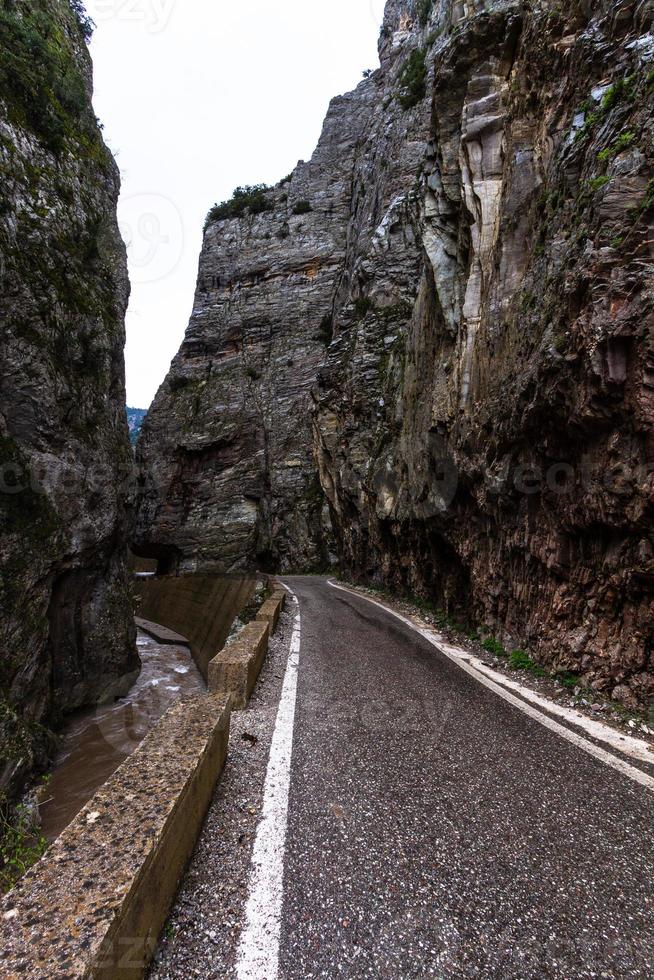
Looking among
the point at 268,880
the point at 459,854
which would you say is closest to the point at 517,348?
the point at 459,854

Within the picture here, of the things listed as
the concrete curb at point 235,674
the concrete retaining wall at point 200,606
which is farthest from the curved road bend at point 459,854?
the concrete retaining wall at point 200,606

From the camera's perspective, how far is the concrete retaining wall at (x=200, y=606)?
1608 centimetres

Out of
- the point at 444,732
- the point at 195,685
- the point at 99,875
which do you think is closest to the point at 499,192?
the point at 444,732

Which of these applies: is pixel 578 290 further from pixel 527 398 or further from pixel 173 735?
pixel 173 735

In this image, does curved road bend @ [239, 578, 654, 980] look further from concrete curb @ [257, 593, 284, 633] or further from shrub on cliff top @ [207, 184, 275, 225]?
shrub on cliff top @ [207, 184, 275, 225]

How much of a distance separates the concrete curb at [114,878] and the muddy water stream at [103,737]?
200cm

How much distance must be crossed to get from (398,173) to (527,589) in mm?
26942

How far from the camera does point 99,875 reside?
1.80m

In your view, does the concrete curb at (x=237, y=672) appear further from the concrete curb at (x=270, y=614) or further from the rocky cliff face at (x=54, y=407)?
the rocky cliff face at (x=54, y=407)

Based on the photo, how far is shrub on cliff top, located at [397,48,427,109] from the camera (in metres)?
25.8

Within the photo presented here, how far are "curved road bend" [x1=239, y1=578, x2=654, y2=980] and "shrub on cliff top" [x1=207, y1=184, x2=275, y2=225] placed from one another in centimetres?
5392

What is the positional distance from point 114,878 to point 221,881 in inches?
33.6

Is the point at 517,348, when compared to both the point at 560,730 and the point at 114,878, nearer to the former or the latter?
the point at 560,730

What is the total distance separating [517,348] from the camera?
8.05m
